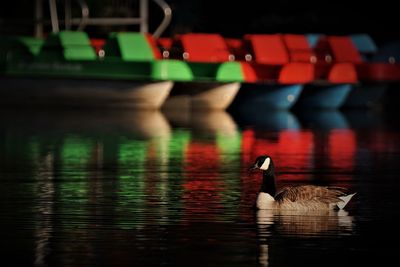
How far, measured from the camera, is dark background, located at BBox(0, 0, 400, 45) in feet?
230

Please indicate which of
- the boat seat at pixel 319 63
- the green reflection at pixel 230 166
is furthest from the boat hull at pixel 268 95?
the green reflection at pixel 230 166

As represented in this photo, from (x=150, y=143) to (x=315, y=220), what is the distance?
50.9 ft

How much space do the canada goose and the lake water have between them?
17 cm

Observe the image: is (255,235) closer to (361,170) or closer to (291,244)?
(291,244)

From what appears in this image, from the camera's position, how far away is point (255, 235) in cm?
1662

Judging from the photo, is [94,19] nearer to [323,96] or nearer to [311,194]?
[323,96]

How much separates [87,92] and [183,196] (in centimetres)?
2830

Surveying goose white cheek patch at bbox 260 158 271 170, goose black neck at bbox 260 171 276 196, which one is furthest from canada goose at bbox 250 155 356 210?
goose white cheek patch at bbox 260 158 271 170

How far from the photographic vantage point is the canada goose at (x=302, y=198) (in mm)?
18453

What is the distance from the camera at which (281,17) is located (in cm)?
7038

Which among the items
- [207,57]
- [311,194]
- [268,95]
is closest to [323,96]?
[268,95]

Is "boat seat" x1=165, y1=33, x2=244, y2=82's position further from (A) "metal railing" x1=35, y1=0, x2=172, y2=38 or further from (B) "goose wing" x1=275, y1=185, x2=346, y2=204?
(B) "goose wing" x1=275, y1=185, x2=346, y2=204

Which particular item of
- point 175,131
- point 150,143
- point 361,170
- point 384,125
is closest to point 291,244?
point 361,170

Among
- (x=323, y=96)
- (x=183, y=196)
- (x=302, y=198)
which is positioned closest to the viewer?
(x=302, y=198)
